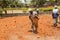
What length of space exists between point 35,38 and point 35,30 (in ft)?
6.96

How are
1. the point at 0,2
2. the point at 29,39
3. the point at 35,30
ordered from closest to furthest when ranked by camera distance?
the point at 29,39
the point at 35,30
the point at 0,2

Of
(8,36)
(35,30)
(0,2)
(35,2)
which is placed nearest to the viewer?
(8,36)

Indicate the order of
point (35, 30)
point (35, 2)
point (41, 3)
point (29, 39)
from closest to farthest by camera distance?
point (29, 39)
point (35, 30)
point (41, 3)
point (35, 2)

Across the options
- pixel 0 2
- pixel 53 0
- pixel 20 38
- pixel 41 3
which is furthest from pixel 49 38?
pixel 53 0

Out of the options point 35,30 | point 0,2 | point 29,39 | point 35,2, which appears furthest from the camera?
point 35,2

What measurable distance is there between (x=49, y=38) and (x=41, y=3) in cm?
4251

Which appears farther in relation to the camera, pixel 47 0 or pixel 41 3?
pixel 47 0

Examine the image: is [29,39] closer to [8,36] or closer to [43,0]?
[8,36]

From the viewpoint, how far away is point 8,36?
16.0 m

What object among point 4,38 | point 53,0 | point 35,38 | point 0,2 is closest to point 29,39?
point 35,38

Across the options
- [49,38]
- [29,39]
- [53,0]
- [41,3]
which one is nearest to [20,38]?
[29,39]

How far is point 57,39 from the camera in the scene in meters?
15.1

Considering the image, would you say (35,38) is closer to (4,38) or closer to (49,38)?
(49,38)

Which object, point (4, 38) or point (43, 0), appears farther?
point (43, 0)
